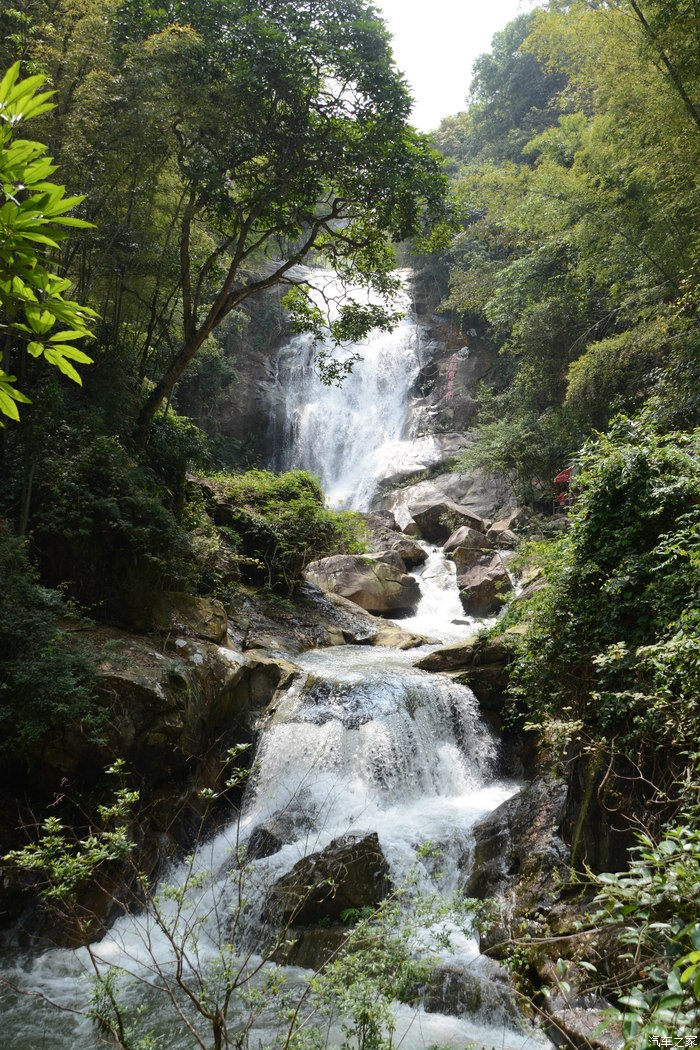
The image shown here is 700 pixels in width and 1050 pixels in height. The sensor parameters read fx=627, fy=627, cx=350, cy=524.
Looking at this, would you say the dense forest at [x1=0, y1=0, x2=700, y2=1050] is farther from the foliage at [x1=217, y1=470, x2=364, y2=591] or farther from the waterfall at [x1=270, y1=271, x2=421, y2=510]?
the waterfall at [x1=270, y1=271, x2=421, y2=510]

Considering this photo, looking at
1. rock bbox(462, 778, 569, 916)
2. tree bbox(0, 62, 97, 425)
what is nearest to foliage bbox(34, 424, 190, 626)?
rock bbox(462, 778, 569, 916)

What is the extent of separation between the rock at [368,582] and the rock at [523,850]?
698 centimetres

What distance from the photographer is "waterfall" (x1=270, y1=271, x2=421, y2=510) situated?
21141 millimetres

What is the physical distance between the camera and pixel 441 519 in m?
16.8

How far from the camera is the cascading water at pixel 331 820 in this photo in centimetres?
425

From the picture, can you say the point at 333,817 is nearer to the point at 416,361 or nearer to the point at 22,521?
Answer: the point at 22,521

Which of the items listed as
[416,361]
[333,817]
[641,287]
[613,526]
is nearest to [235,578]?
[333,817]

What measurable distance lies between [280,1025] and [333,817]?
238 centimetres

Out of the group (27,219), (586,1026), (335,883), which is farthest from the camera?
(335,883)

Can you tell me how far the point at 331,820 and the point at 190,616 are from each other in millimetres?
3166

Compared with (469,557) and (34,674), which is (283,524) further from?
(34,674)

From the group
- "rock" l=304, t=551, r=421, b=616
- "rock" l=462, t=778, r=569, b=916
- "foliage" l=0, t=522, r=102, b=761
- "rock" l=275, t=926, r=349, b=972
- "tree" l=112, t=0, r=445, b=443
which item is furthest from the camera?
"rock" l=304, t=551, r=421, b=616

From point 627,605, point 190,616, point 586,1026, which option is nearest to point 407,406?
point 190,616

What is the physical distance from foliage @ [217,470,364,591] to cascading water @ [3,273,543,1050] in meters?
2.07
